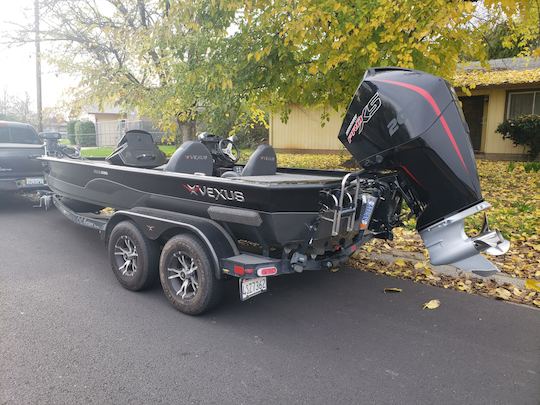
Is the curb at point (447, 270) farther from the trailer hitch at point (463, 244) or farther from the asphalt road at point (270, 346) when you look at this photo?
the trailer hitch at point (463, 244)

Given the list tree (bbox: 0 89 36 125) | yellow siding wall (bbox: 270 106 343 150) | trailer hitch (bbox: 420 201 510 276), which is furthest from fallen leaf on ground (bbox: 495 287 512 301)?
tree (bbox: 0 89 36 125)

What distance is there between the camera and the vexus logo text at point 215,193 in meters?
3.54

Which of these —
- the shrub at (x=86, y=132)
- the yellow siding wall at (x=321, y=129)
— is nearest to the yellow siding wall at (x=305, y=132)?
the yellow siding wall at (x=321, y=129)

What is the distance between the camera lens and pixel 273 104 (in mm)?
9469

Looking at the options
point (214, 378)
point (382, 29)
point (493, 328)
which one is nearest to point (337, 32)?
point (382, 29)

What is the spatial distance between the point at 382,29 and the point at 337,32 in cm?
85

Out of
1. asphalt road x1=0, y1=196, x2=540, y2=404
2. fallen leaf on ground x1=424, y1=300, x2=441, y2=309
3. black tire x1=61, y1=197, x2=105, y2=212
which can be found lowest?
asphalt road x1=0, y1=196, x2=540, y2=404

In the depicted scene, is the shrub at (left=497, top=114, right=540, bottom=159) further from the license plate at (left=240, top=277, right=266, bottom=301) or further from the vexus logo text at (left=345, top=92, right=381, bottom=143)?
the license plate at (left=240, top=277, right=266, bottom=301)

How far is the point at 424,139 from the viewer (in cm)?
329

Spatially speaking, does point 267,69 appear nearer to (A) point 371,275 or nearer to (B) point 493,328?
(A) point 371,275

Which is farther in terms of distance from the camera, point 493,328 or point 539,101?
point 539,101

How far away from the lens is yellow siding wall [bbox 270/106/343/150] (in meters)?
20.5

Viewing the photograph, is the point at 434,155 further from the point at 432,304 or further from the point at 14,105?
the point at 14,105

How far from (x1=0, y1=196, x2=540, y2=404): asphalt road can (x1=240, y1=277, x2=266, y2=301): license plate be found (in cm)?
35
